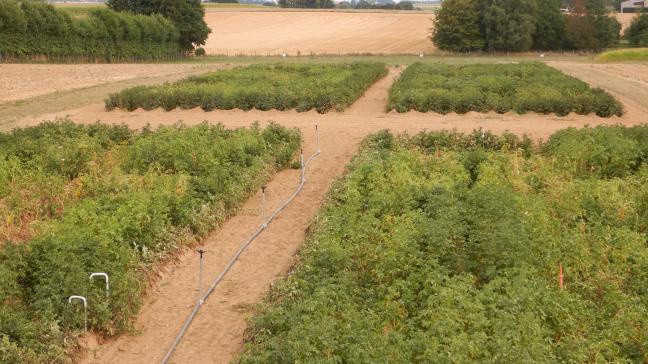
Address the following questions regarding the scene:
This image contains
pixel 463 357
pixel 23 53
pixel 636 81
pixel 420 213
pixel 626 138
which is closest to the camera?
pixel 463 357

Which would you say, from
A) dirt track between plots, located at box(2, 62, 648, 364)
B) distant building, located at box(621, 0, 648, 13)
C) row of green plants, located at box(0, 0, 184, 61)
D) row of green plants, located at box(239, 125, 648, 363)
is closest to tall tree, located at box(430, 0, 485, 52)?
row of green plants, located at box(0, 0, 184, 61)

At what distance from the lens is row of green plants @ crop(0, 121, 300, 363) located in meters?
9.06

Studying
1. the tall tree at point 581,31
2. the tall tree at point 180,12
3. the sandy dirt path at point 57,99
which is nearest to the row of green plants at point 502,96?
the sandy dirt path at point 57,99

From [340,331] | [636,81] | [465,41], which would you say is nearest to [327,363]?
[340,331]

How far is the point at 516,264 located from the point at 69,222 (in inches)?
252

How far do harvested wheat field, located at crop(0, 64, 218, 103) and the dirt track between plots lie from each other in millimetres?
Result: 7219

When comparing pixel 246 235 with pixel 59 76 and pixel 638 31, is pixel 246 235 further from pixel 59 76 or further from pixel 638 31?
pixel 638 31

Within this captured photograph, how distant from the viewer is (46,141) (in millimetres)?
17578

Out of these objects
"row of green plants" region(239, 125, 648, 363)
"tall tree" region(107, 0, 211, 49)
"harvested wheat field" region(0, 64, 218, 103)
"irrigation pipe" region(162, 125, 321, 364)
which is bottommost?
"irrigation pipe" region(162, 125, 321, 364)

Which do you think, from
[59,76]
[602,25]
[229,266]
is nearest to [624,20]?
[602,25]

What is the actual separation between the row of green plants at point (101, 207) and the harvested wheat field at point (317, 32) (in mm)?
49461

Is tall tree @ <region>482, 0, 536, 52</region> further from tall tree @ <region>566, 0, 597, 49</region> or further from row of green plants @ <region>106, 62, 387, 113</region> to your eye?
row of green plants @ <region>106, 62, 387, 113</region>

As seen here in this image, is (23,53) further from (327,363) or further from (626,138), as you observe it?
(327,363)

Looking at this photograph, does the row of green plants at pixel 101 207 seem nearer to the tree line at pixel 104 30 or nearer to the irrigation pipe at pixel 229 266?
the irrigation pipe at pixel 229 266
